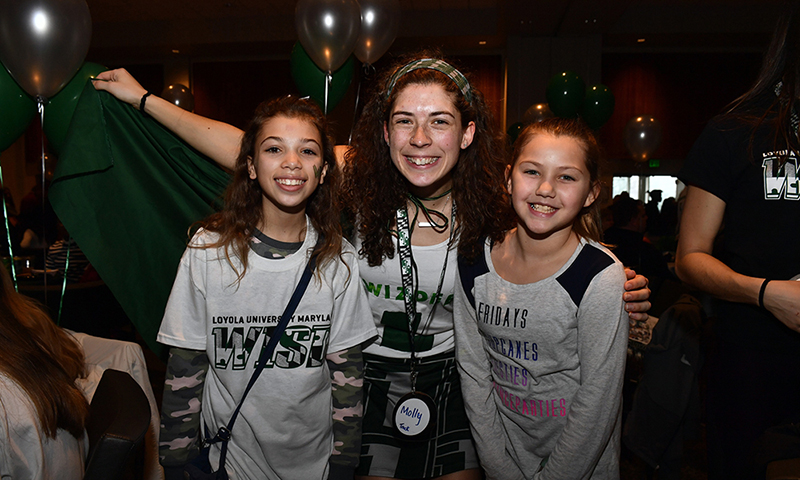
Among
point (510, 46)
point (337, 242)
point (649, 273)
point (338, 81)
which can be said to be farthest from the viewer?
point (510, 46)

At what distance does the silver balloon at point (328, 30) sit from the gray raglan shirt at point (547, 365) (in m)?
1.79

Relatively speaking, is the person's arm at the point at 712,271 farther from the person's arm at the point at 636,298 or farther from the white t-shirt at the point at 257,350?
the white t-shirt at the point at 257,350

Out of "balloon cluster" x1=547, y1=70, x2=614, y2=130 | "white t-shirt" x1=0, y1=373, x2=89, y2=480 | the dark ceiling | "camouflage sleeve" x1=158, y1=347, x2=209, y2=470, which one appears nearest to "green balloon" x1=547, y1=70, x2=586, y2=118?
"balloon cluster" x1=547, y1=70, x2=614, y2=130

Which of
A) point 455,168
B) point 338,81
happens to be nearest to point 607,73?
point 338,81

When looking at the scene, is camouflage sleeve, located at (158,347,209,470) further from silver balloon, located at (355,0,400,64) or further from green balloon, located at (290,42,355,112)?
silver balloon, located at (355,0,400,64)

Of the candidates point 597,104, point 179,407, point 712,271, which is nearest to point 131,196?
point 179,407

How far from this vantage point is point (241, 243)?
1.48 m

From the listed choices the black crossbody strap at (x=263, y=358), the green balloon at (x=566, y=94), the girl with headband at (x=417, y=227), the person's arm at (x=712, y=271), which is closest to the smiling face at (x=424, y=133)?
the girl with headband at (x=417, y=227)

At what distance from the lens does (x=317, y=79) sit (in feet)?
9.55

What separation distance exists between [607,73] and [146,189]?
863 centimetres

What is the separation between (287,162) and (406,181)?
1.46 feet

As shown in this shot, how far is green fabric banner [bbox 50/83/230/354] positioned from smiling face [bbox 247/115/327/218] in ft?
1.29

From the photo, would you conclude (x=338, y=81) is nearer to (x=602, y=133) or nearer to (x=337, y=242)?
(x=337, y=242)

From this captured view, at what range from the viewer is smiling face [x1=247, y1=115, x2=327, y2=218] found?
1.51m
